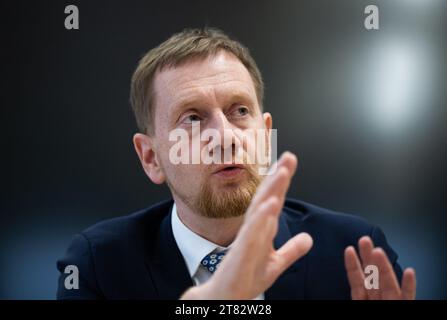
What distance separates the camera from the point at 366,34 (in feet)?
3.83

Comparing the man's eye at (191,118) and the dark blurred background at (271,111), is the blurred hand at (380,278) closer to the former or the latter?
the dark blurred background at (271,111)

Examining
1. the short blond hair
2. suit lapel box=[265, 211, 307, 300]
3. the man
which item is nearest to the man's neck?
the man

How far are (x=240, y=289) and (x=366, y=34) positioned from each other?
733 mm

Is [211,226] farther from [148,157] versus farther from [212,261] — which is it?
[148,157]

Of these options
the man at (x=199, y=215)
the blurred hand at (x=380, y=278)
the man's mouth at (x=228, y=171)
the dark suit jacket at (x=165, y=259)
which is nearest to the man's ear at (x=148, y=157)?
the man at (x=199, y=215)

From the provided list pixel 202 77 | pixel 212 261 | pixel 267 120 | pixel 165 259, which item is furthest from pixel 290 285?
pixel 202 77

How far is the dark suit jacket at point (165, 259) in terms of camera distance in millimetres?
1084

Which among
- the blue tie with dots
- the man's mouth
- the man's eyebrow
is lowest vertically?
the blue tie with dots

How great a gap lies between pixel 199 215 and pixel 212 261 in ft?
0.37

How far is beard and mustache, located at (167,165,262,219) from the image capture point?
3.38ft

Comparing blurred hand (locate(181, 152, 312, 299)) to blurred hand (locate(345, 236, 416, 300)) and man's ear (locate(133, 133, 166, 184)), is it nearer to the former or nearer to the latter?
blurred hand (locate(345, 236, 416, 300))

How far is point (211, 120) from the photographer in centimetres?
106

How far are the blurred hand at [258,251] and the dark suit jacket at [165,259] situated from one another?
261mm
